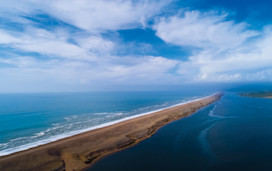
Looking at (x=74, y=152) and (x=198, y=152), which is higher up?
(x=74, y=152)

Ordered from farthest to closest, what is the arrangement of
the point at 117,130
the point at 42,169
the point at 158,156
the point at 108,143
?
1. the point at 117,130
2. the point at 108,143
3. the point at 158,156
4. the point at 42,169

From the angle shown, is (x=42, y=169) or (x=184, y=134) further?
(x=184, y=134)

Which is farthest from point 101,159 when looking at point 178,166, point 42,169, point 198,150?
point 198,150

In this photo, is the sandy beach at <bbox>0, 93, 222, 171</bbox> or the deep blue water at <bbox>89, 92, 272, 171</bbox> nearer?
the deep blue water at <bbox>89, 92, 272, 171</bbox>

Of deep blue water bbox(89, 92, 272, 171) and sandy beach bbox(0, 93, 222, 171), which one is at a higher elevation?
sandy beach bbox(0, 93, 222, 171)

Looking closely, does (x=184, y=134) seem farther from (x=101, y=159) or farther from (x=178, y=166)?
(x=101, y=159)

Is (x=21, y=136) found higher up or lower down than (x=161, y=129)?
higher up

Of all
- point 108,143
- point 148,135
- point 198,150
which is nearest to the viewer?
A: point 198,150

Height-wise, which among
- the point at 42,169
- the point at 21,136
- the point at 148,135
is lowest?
the point at 148,135

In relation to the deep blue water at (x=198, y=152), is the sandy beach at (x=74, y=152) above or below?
above

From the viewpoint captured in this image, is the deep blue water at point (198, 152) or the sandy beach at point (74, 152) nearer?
the deep blue water at point (198, 152)
